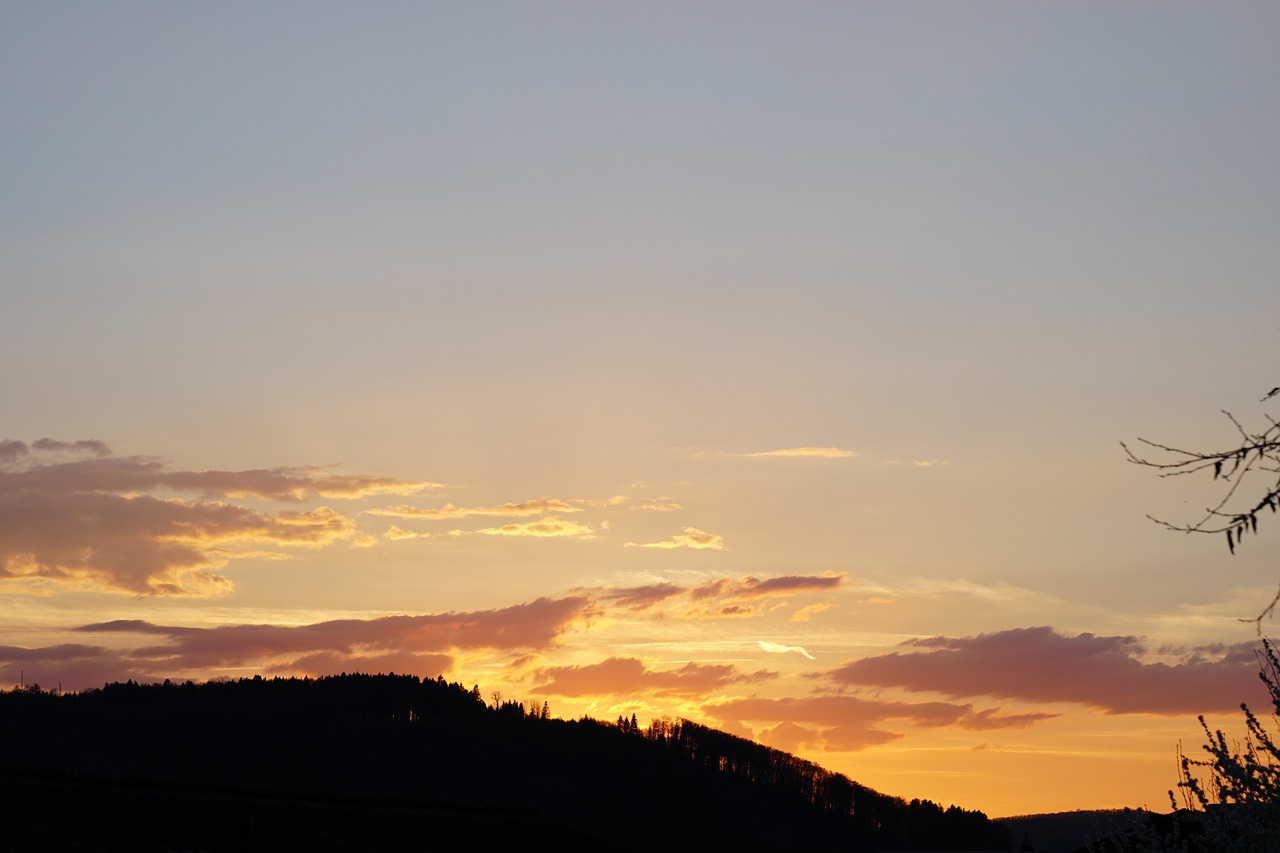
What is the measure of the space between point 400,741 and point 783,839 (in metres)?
63.7

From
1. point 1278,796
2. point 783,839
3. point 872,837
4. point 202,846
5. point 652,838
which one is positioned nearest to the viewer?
point 1278,796

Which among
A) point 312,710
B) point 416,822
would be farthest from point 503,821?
point 312,710

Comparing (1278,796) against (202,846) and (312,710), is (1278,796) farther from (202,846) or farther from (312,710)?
(312,710)

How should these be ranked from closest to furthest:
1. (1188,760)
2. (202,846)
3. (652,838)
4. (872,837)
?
(1188,760) < (202,846) < (652,838) < (872,837)

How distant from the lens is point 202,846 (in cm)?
2623

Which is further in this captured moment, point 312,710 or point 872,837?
point 872,837

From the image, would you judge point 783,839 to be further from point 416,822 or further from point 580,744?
point 416,822

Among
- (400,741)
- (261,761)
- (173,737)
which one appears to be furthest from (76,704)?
(400,741)

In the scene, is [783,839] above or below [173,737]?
below

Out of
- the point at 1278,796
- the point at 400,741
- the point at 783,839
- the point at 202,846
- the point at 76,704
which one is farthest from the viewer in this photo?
the point at 783,839

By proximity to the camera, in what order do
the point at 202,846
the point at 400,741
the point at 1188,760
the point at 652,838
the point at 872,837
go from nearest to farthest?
1. the point at 1188,760
2. the point at 202,846
3. the point at 400,741
4. the point at 652,838
5. the point at 872,837

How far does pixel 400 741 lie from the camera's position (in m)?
148

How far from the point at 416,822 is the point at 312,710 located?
403ft

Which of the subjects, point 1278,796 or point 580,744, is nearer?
point 1278,796
